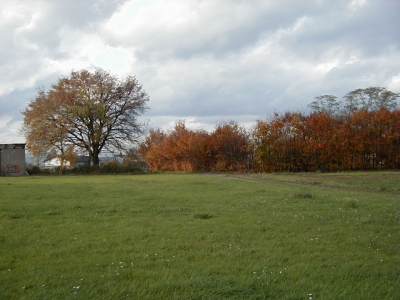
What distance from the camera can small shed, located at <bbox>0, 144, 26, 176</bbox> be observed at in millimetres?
44250

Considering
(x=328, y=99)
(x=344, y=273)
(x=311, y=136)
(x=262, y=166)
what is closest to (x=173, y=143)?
(x=262, y=166)

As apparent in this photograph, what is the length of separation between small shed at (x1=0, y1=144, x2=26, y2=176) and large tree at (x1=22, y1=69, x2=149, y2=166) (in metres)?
1.78

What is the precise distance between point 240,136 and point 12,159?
28215mm

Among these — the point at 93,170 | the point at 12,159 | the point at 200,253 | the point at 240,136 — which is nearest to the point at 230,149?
the point at 240,136

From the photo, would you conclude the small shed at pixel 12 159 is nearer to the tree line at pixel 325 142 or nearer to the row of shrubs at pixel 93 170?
the row of shrubs at pixel 93 170

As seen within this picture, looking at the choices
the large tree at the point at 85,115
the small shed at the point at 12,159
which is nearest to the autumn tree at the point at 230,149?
the large tree at the point at 85,115

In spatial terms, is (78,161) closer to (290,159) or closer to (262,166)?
(262,166)

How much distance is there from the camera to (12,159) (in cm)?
4453

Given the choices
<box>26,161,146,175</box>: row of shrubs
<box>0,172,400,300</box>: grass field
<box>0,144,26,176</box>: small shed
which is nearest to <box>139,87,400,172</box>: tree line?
<box>26,161,146,175</box>: row of shrubs

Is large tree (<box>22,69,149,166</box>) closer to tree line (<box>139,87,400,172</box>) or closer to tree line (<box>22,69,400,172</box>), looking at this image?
tree line (<box>22,69,400,172</box>)

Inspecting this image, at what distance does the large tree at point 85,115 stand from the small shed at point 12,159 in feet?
5.85

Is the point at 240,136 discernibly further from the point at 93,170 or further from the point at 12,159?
the point at 12,159

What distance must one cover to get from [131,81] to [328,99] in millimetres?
29340

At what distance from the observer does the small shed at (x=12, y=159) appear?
44.2 meters
